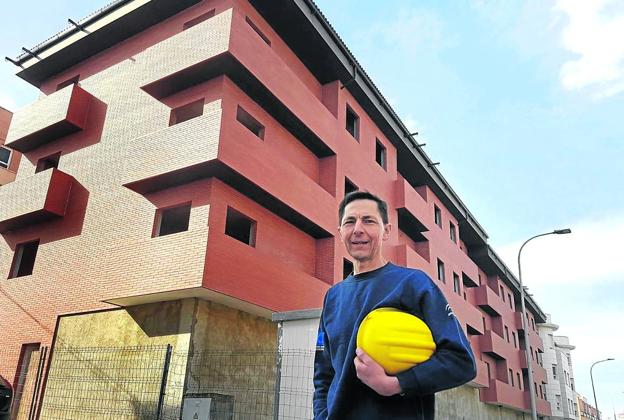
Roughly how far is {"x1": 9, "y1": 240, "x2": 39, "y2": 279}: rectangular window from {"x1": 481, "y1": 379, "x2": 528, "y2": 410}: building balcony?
80.1 ft

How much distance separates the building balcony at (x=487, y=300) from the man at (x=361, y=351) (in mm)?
31409

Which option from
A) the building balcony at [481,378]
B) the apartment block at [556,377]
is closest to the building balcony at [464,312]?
the building balcony at [481,378]

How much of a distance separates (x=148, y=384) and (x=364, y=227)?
11.1 meters

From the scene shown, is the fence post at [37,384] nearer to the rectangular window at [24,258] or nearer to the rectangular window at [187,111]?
the rectangular window at [24,258]

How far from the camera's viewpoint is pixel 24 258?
17047 millimetres

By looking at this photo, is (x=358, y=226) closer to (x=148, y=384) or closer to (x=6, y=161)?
(x=148, y=384)

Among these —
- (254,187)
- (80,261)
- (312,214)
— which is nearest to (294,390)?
(254,187)

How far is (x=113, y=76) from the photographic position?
16906 millimetres

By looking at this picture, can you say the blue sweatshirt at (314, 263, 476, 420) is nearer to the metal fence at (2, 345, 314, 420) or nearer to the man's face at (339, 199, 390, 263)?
the man's face at (339, 199, 390, 263)

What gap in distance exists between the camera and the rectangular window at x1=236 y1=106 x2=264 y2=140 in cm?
1472

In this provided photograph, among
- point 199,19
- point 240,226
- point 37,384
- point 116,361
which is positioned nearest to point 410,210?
point 240,226

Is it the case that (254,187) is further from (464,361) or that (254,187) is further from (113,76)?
(464,361)

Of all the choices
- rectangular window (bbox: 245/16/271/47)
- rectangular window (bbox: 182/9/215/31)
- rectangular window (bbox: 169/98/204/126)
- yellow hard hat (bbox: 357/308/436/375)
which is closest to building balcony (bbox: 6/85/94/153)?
rectangular window (bbox: 169/98/204/126)

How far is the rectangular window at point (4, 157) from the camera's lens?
66.6ft
